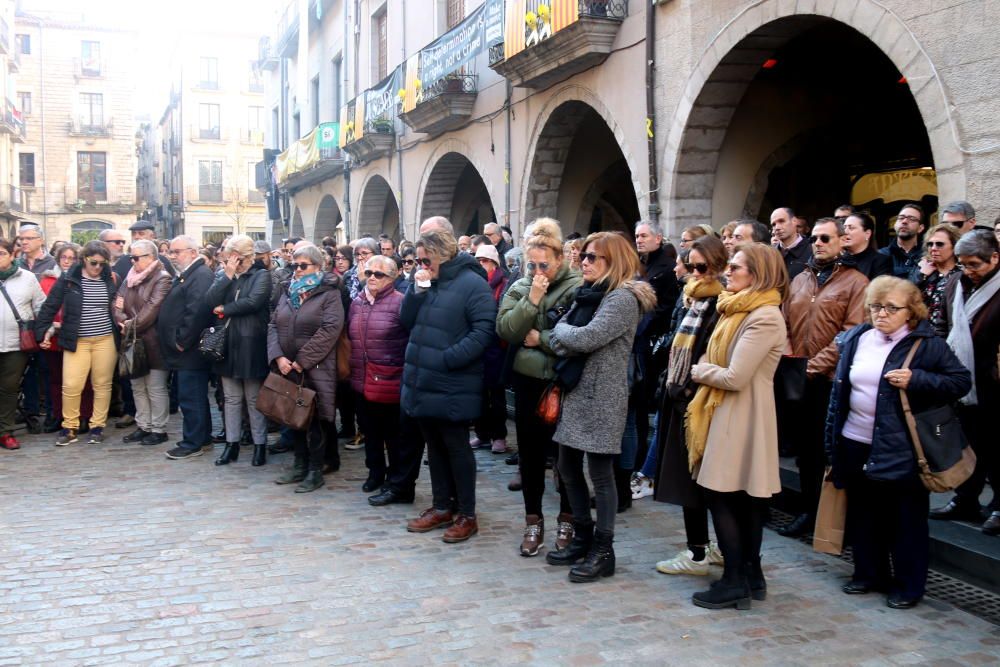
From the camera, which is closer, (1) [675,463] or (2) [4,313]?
(1) [675,463]

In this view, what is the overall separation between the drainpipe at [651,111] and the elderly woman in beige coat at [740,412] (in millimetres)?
5880

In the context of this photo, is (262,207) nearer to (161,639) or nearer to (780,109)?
(780,109)

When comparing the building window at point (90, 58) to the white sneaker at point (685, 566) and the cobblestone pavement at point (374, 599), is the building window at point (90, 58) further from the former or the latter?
the white sneaker at point (685, 566)

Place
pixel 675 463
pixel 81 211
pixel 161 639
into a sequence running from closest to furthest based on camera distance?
1. pixel 161 639
2. pixel 675 463
3. pixel 81 211

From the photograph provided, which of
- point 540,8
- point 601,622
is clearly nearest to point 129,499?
point 601,622

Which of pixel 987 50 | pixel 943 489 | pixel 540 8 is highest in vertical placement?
pixel 540 8

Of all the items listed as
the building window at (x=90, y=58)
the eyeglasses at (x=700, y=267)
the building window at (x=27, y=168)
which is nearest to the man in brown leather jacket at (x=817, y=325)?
the eyeglasses at (x=700, y=267)

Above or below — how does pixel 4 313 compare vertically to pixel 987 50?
below

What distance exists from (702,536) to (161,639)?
111 inches

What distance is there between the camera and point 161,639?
13.9 feet

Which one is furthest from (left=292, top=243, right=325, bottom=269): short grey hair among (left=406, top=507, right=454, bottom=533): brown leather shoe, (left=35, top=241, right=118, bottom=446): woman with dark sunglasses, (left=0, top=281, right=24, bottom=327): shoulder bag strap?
(left=0, top=281, right=24, bottom=327): shoulder bag strap

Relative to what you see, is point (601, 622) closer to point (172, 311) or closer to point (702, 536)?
point (702, 536)

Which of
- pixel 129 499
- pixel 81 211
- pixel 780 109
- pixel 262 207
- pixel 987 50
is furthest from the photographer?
pixel 262 207

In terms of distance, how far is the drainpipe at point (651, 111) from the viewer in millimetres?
10250
